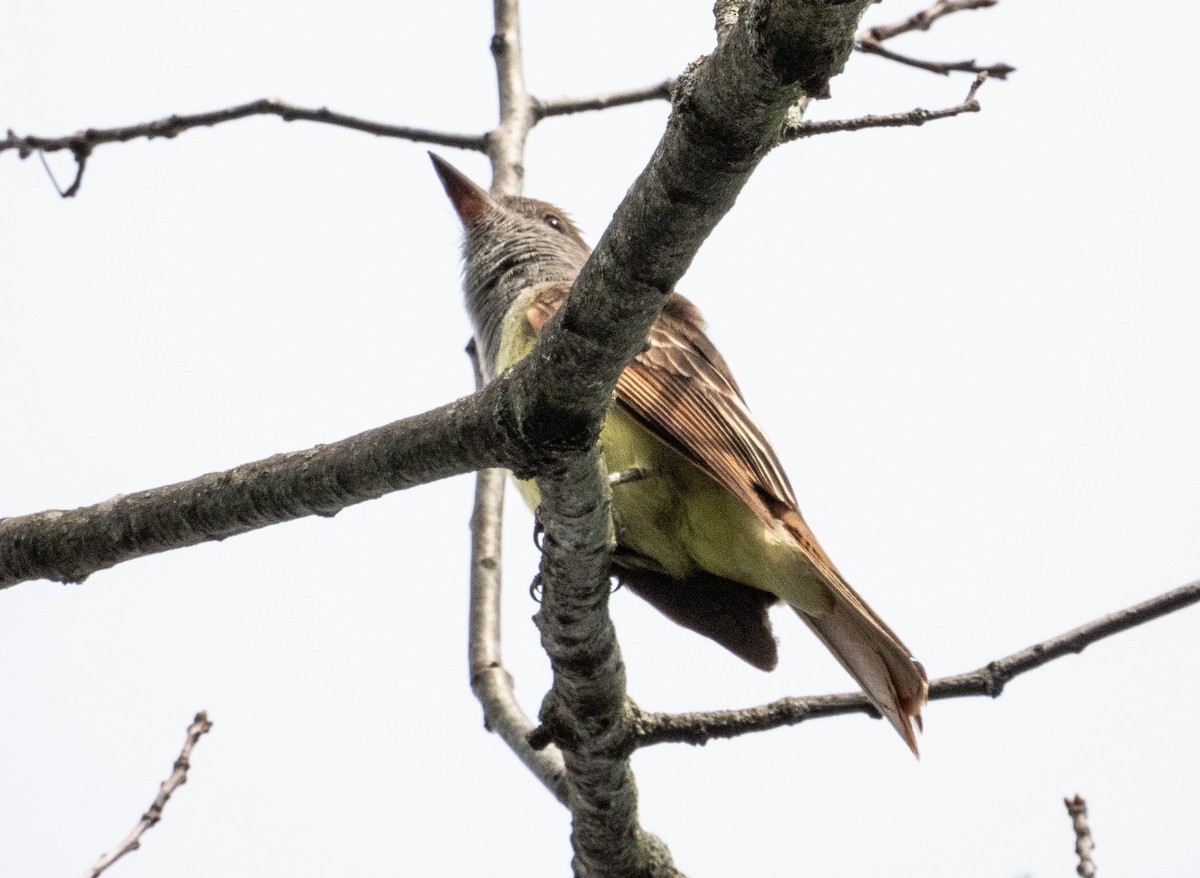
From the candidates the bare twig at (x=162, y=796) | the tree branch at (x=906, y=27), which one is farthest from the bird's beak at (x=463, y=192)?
the bare twig at (x=162, y=796)

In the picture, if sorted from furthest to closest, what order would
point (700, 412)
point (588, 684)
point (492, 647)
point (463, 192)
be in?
point (463, 192) → point (492, 647) → point (700, 412) → point (588, 684)

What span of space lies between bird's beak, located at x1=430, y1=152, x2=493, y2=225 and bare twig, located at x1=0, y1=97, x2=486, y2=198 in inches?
26.4

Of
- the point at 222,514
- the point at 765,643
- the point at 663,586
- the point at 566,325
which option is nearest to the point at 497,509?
the point at 663,586

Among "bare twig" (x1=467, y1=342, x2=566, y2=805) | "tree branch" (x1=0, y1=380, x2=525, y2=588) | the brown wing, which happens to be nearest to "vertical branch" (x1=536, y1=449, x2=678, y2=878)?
"tree branch" (x1=0, y1=380, x2=525, y2=588)

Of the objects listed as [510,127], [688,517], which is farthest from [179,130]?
[688,517]

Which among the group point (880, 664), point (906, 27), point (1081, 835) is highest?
point (906, 27)

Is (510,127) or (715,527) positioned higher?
(510,127)

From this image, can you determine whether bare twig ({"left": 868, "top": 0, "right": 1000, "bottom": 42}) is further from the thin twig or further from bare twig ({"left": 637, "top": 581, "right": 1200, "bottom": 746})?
bare twig ({"left": 637, "top": 581, "right": 1200, "bottom": 746})

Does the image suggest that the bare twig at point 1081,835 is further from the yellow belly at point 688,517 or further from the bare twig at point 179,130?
the bare twig at point 179,130

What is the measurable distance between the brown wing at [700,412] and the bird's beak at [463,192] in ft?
4.71

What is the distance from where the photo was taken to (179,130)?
16.2 feet

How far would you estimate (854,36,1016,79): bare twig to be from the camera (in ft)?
14.1

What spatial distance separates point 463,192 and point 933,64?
2788 mm

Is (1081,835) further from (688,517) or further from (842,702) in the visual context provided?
(688,517)
